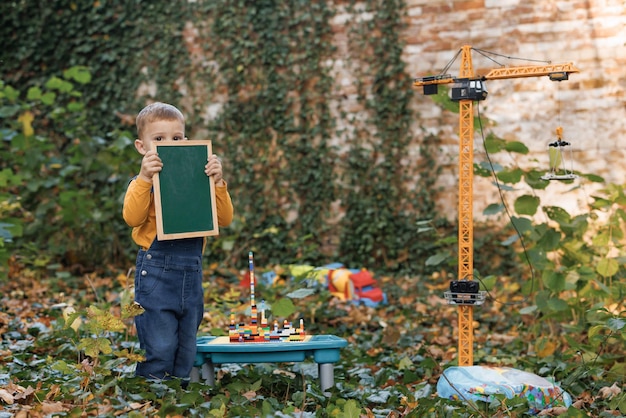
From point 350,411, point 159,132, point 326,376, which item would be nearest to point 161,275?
point 159,132

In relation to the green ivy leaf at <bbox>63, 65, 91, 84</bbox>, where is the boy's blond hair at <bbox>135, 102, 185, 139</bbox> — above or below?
below

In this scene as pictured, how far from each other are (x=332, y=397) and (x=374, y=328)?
6.90ft

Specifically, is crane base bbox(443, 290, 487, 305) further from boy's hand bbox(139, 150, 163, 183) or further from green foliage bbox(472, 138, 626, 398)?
boy's hand bbox(139, 150, 163, 183)

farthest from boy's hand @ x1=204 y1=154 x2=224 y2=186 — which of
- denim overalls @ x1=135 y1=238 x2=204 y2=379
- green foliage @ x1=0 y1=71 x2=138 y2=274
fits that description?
green foliage @ x1=0 y1=71 x2=138 y2=274

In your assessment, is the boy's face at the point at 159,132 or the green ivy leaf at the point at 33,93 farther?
the green ivy leaf at the point at 33,93

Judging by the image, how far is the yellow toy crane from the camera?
356 cm

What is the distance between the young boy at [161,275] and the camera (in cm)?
319

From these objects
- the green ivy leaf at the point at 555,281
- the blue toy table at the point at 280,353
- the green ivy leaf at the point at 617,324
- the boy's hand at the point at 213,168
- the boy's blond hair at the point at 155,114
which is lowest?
the blue toy table at the point at 280,353

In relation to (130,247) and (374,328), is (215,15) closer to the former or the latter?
(130,247)

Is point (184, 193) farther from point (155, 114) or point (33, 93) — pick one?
point (33, 93)

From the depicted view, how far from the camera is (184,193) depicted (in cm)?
326

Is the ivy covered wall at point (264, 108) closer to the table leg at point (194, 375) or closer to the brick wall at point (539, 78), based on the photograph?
the brick wall at point (539, 78)

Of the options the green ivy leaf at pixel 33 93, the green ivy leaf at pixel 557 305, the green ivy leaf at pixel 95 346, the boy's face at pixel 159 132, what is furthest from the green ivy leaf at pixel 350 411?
the green ivy leaf at pixel 33 93

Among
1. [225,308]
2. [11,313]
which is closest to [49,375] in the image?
[11,313]
